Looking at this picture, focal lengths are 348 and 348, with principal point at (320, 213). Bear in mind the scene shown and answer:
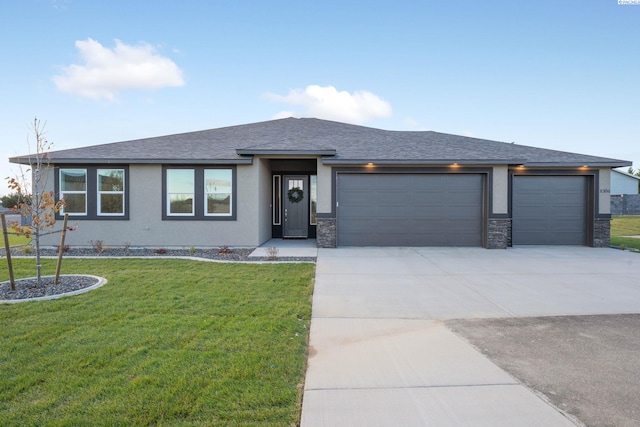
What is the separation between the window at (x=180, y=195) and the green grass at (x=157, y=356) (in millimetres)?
5404

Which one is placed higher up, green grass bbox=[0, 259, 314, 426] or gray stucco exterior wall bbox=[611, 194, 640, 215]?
gray stucco exterior wall bbox=[611, 194, 640, 215]

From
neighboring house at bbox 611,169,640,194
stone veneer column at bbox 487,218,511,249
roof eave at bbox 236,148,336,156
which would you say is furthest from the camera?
neighboring house at bbox 611,169,640,194

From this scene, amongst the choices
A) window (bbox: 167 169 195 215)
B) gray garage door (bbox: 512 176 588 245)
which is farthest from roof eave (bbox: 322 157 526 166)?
window (bbox: 167 169 195 215)

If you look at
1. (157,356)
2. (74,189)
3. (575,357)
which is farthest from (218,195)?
(575,357)

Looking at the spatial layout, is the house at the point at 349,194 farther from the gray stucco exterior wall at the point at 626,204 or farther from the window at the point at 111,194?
the gray stucco exterior wall at the point at 626,204

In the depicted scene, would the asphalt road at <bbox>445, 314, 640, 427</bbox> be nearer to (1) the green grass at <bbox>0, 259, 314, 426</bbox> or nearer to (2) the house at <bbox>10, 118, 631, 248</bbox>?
(1) the green grass at <bbox>0, 259, 314, 426</bbox>

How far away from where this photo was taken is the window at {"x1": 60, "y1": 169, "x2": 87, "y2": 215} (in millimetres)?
11141

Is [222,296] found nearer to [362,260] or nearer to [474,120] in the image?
[362,260]

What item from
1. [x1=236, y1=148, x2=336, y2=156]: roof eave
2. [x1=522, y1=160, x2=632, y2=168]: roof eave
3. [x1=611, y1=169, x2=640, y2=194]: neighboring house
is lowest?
[x1=522, y1=160, x2=632, y2=168]: roof eave

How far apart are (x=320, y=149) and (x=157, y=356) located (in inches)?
329

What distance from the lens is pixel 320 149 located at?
10789 mm

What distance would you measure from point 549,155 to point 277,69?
1162cm

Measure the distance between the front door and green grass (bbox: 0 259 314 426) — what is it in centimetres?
776

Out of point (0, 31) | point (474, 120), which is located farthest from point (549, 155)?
point (0, 31)
